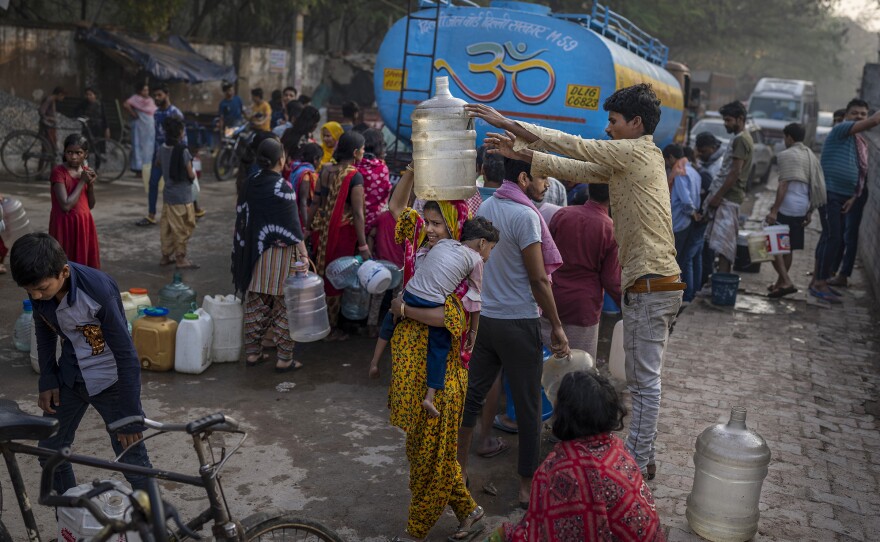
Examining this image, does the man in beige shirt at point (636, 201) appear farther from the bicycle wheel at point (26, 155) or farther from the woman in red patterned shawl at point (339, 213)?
the bicycle wheel at point (26, 155)

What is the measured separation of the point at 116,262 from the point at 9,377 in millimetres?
3334

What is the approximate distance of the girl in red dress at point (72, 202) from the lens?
6.14 m

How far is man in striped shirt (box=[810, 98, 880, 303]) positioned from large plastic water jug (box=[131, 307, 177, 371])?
7.33 metres

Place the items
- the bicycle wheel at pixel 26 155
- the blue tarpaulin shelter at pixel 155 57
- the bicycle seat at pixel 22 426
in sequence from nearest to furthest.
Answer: the bicycle seat at pixel 22 426 → the bicycle wheel at pixel 26 155 → the blue tarpaulin shelter at pixel 155 57

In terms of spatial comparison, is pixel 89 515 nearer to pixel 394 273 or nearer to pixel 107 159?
pixel 394 273

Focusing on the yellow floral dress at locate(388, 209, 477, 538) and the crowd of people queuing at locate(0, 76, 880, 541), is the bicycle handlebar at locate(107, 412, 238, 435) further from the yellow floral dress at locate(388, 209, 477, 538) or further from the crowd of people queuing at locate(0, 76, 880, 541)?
the yellow floral dress at locate(388, 209, 477, 538)

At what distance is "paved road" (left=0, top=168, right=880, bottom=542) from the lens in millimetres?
4402

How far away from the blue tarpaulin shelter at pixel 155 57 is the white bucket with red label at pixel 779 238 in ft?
40.8

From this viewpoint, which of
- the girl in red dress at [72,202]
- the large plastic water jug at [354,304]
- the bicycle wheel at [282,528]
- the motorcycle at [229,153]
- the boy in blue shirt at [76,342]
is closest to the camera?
the bicycle wheel at [282,528]

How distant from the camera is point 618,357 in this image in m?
6.23

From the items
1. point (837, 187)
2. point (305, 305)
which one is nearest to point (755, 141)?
point (837, 187)

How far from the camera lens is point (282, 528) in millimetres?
2992

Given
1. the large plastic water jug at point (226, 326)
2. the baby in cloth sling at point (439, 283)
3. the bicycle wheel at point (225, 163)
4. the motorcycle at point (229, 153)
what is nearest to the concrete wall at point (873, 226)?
the large plastic water jug at point (226, 326)

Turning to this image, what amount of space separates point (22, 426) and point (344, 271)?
3829mm
